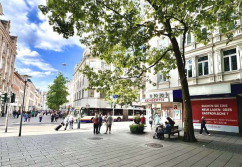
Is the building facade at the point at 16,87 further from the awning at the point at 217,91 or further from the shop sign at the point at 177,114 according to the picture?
the awning at the point at 217,91

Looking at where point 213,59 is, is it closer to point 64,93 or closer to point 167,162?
point 167,162

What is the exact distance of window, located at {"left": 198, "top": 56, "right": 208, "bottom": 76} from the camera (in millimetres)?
15530

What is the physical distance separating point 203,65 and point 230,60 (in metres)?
2.40

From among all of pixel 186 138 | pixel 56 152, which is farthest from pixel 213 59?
pixel 56 152

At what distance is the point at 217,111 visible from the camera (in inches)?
579

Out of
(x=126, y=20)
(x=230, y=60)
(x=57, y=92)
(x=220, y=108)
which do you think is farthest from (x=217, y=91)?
(x=57, y=92)

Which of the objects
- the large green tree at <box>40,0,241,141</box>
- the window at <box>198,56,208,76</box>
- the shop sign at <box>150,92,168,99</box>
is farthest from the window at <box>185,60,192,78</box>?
the large green tree at <box>40,0,241,141</box>

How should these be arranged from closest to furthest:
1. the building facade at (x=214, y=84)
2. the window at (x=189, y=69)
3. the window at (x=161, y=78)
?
the building facade at (x=214, y=84), the window at (x=189, y=69), the window at (x=161, y=78)

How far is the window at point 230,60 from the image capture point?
44.5 feet

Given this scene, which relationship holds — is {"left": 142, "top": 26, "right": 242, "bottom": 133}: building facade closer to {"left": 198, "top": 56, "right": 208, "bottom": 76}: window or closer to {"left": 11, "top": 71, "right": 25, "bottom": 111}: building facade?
{"left": 198, "top": 56, "right": 208, "bottom": 76}: window

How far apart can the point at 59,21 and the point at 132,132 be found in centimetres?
1052

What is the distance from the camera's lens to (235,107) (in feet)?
44.4

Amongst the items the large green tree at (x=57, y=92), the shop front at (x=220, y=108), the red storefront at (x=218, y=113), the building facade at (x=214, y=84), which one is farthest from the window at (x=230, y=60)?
the large green tree at (x=57, y=92)

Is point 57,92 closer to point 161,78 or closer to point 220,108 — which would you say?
point 161,78
